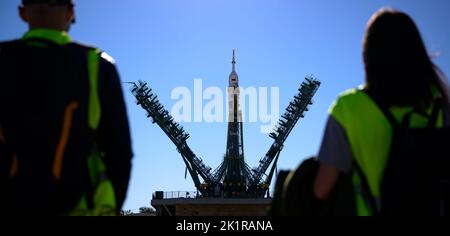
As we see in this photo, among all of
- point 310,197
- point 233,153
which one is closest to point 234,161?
point 233,153

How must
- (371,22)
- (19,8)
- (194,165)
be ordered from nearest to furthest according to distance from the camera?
(371,22) < (19,8) < (194,165)

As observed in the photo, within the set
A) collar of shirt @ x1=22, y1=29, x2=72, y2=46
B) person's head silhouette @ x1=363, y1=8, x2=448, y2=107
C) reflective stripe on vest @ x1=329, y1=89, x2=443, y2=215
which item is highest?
collar of shirt @ x1=22, y1=29, x2=72, y2=46

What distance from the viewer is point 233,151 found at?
160 feet

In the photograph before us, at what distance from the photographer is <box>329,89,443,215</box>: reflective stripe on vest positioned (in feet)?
8.47

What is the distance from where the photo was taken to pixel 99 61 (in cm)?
281

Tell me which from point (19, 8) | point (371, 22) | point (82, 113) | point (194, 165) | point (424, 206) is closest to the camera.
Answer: point (424, 206)

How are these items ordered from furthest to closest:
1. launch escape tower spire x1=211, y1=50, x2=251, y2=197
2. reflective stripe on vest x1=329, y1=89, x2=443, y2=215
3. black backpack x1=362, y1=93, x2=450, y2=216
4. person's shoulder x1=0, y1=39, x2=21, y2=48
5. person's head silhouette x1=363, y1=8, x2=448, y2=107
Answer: launch escape tower spire x1=211, y1=50, x2=251, y2=197 → person's shoulder x1=0, y1=39, x2=21, y2=48 → person's head silhouette x1=363, y1=8, x2=448, y2=107 → reflective stripe on vest x1=329, y1=89, x2=443, y2=215 → black backpack x1=362, y1=93, x2=450, y2=216

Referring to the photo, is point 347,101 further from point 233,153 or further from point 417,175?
point 233,153

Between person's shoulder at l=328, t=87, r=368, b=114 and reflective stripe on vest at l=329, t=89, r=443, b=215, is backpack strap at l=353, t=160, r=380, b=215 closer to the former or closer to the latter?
reflective stripe on vest at l=329, t=89, r=443, b=215

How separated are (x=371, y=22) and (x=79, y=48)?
1.44 m

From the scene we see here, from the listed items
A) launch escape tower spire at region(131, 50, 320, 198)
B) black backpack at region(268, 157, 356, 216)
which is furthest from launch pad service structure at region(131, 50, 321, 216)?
black backpack at region(268, 157, 356, 216)

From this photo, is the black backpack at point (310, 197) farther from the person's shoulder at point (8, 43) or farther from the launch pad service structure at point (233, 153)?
the launch pad service structure at point (233, 153)
